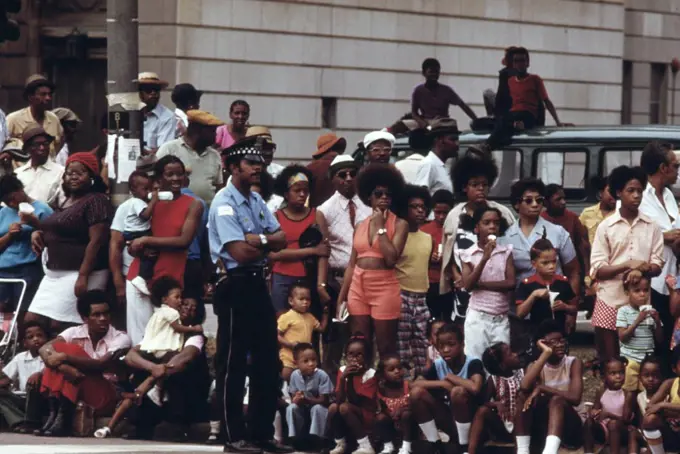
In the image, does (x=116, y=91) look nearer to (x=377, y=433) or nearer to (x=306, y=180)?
(x=306, y=180)

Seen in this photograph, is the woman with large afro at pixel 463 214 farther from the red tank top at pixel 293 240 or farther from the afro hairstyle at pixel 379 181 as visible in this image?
the red tank top at pixel 293 240

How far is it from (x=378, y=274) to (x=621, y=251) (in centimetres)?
169

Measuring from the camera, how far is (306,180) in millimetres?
15820

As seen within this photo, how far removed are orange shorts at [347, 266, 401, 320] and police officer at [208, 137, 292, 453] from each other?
99cm

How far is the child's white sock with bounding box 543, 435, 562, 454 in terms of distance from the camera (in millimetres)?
13469

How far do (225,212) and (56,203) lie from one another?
347 centimetres

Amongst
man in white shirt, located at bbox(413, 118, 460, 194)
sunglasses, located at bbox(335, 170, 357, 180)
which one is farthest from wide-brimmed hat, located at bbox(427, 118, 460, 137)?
sunglasses, located at bbox(335, 170, 357, 180)

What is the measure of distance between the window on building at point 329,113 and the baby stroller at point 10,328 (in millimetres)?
16060

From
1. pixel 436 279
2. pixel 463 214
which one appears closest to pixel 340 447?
pixel 463 214

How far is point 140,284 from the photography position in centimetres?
1531

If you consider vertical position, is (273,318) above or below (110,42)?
below

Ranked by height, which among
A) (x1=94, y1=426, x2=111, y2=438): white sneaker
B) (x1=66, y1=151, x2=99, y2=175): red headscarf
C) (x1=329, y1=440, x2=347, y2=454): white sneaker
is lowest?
(x1=94, y1=426, x2=111, y2=438): white sneaker

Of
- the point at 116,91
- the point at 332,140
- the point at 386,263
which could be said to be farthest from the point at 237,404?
the point at 332,140

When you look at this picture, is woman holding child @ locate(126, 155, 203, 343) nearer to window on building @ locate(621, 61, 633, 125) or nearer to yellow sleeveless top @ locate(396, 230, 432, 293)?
yellow sleeveless top @ locate(396, 230, 432, 293)
